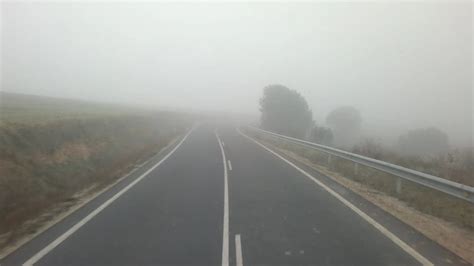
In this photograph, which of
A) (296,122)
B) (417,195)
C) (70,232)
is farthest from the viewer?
(296,122)

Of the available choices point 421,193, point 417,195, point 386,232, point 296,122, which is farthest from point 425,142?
point 386,232

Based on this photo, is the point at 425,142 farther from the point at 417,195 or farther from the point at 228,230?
the point at 228,230

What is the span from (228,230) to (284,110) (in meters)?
45.9

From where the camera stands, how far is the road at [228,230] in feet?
16.9

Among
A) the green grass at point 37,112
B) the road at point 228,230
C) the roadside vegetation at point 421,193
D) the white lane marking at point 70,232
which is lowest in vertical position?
the white lane marking at point 70,232

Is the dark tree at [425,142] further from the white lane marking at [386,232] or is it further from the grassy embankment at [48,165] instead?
the white lane marking at [386,232]

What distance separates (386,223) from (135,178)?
27.7 feet

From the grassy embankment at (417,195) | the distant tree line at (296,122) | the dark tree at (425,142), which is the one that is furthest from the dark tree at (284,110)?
the grassy embankment at (417,195)

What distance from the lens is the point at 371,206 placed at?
813 centimetres

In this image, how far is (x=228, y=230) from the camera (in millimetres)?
6367

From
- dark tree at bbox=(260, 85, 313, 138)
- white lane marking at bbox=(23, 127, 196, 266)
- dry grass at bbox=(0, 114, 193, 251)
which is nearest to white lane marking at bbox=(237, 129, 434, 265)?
white lane marking at bbox=(23, 127, 196, 266)

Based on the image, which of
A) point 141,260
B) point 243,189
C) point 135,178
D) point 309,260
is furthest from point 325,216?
point 135,178

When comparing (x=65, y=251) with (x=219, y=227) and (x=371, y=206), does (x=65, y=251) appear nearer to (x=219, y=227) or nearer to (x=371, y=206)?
(x=219, y=227)

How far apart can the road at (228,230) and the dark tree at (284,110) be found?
4070cm
